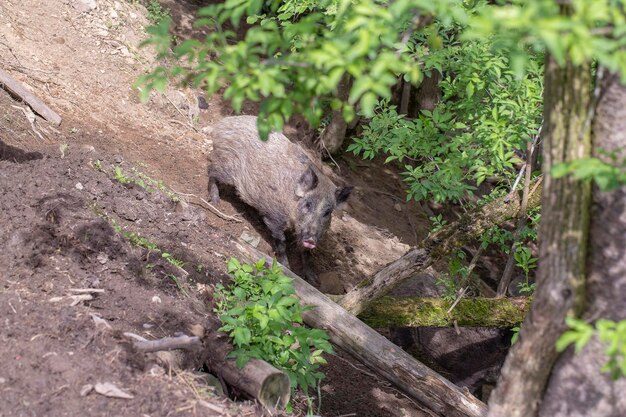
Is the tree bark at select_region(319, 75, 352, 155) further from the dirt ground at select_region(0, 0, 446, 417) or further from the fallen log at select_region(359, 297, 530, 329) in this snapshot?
the fallen log at select_region(359, 297, 530, 329)

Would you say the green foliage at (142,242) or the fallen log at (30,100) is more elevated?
the fallen log at (30,100)

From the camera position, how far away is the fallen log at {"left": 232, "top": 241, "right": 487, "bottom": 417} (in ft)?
16.2

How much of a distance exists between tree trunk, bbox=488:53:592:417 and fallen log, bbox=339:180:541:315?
2.83 metres

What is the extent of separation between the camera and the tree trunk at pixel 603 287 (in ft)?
8.42

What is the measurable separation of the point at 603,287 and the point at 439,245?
308 centimetres

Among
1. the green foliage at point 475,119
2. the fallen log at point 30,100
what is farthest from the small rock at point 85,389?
the fallen log at point 30,100

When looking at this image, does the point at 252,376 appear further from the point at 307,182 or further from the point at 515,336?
the point at 307,182

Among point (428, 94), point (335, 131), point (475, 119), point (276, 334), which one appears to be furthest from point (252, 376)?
point (428, 94)

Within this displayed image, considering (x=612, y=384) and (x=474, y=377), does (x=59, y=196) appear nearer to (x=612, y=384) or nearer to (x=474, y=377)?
(x=612, y=384)

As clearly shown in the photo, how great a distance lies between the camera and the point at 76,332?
3482 mm

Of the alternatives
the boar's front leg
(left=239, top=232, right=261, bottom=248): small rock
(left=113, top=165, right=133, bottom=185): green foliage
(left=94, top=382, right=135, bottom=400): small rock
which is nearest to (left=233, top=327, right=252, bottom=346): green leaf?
(left=94, top=382, right=135, bottom=400): small rock

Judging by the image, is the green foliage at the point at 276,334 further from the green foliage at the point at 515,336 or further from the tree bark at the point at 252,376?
the green foliage at the point at 515,336

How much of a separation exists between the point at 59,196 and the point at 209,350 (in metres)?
1.58

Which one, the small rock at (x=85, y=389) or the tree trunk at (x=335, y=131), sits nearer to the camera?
the small rock at (x=85, y=389)
